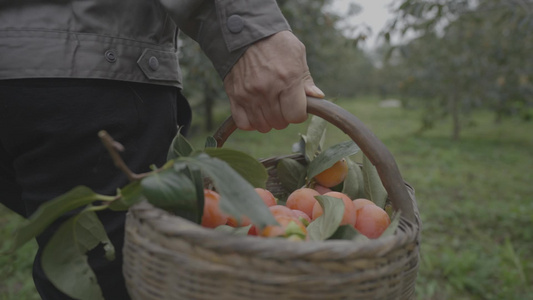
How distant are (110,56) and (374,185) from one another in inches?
28.3

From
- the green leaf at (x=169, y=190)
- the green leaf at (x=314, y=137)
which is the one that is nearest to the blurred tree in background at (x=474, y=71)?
the green leaf at (x=314, y=137)

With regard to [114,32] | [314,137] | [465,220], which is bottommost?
[465,220]

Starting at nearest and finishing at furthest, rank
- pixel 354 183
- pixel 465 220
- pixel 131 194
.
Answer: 1. pixel 131 194
2. pixel 354 183
3. pixel 465 220

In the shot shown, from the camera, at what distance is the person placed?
0.94 meters

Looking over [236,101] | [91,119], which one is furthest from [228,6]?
[91,119]

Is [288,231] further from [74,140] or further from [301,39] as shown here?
[301,39]

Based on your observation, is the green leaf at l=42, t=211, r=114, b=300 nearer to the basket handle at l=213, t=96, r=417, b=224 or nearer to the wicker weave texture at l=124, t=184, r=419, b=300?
the wicker weave texture at l=124, t=184, r=419, b=300

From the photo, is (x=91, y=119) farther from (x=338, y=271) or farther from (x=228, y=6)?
(x=338, y=271)

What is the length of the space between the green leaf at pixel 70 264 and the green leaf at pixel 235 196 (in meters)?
0.25

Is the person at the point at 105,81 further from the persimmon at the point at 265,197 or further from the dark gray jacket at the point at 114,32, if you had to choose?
the persimmon at the point at 265,197

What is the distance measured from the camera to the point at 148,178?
0.69m

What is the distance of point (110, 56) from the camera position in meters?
1.00

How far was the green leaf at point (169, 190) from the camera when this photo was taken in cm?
68

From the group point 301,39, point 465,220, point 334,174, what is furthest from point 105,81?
point 301,39
